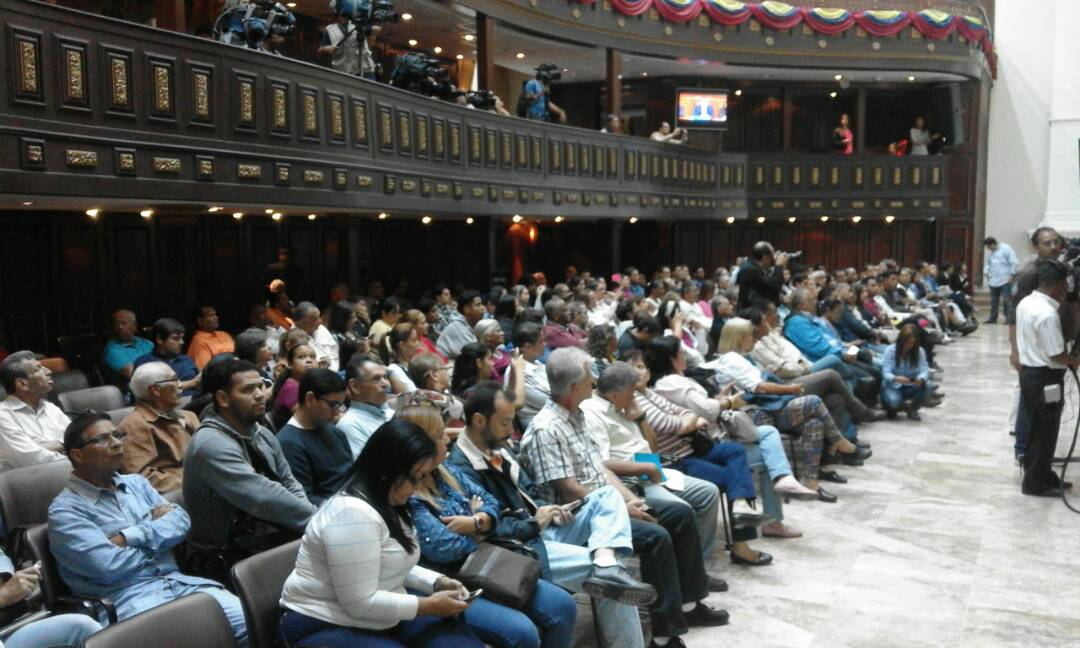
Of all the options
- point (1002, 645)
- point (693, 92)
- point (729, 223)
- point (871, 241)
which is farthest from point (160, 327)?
point (871, 241)

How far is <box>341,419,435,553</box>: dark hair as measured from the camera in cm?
324

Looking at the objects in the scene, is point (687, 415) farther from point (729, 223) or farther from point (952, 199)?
Result: point (952, 199)

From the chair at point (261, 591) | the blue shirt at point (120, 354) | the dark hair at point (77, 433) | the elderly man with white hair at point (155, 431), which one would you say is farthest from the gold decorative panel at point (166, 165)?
the chair at point (261, 591)

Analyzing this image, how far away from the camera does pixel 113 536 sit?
3693 millimetres

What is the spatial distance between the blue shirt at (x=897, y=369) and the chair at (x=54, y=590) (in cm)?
825

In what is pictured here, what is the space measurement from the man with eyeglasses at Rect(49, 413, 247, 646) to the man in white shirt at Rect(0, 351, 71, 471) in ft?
4.84

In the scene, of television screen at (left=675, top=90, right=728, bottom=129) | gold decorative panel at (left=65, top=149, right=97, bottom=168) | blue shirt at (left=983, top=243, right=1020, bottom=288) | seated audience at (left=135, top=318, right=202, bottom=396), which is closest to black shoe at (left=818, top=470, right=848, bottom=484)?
seated audience at (left=135, top=318, right=202, bottom=396)

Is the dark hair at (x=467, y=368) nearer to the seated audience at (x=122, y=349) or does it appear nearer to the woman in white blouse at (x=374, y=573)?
the seated audience at (x=122, y=349)

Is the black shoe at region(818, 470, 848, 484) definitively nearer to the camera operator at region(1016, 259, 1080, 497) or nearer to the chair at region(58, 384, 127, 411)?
the camera operator at region(1016, 259, 1080, 497)

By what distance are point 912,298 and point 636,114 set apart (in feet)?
26.5

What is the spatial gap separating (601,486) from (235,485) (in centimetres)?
177

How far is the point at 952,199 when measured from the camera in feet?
72.6

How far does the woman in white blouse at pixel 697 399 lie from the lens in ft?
19.9

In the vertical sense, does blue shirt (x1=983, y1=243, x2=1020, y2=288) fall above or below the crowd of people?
above
